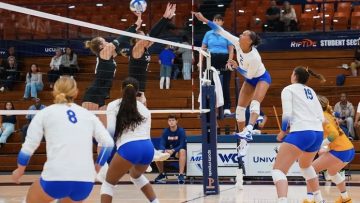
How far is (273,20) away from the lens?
67.9ft

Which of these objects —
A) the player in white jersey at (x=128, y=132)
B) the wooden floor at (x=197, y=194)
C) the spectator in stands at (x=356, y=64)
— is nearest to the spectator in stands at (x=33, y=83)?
the wooden floor at (x=197, y=194)

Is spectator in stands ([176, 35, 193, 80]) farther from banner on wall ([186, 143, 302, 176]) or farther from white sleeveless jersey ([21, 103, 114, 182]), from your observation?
white sleeveless jersey ([21, 103, 114, 182])

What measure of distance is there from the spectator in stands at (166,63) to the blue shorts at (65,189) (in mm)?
13192

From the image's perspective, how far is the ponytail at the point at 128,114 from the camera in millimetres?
8508

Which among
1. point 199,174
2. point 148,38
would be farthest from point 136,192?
point 148,38

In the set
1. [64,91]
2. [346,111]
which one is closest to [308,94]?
[64,91]

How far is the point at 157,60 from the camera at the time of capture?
2141 cm

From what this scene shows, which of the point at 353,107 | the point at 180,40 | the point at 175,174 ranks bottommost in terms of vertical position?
the point at 175,174

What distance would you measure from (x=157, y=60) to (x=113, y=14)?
2644 millimetres

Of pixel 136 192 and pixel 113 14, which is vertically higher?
pixel 113 14

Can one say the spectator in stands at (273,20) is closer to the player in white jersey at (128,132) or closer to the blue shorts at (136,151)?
the player in white jersey at (128,132)

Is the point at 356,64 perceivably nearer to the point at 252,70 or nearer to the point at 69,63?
the point at 69,63

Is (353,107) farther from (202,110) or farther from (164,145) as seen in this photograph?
(202,110)

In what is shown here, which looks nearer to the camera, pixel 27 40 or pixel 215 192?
pixel 215 192
